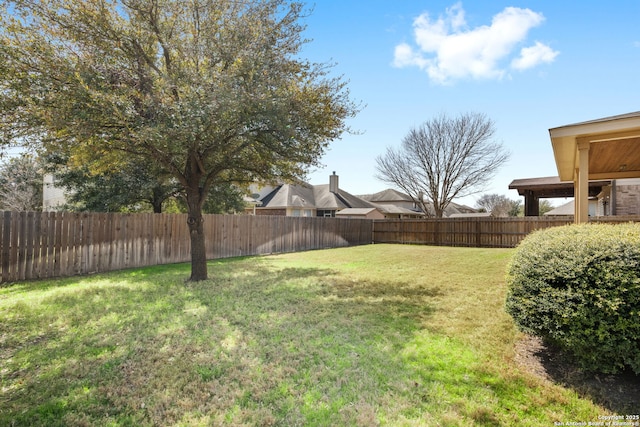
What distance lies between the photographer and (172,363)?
319 cm

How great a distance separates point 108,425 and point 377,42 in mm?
10351

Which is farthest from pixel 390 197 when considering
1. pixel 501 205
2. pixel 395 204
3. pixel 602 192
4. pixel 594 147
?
pixel 594 147

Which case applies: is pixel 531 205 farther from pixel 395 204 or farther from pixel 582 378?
pixel 395 204

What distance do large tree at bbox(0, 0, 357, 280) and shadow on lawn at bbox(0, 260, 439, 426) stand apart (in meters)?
2.54

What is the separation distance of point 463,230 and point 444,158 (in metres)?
8.83

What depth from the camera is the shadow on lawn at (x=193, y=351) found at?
2.48m

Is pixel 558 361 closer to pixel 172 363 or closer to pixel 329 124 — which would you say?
pixel 172 363

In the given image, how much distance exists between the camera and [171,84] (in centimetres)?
579

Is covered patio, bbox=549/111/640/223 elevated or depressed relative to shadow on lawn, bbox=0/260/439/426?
elevated

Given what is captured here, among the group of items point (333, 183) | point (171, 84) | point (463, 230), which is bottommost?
point (463, 230)

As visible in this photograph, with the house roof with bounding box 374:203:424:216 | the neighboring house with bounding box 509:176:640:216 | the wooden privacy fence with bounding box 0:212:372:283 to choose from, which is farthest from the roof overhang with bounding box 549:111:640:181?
the house roof with bounding box 374:203:424:216

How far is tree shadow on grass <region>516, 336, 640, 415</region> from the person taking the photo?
2.50 metres

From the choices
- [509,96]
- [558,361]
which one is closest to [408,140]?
[509,96]

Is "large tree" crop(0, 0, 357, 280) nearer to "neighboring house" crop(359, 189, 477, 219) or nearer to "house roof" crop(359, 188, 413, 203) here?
"neighboring house" crop(359, 189, 477, 219)
